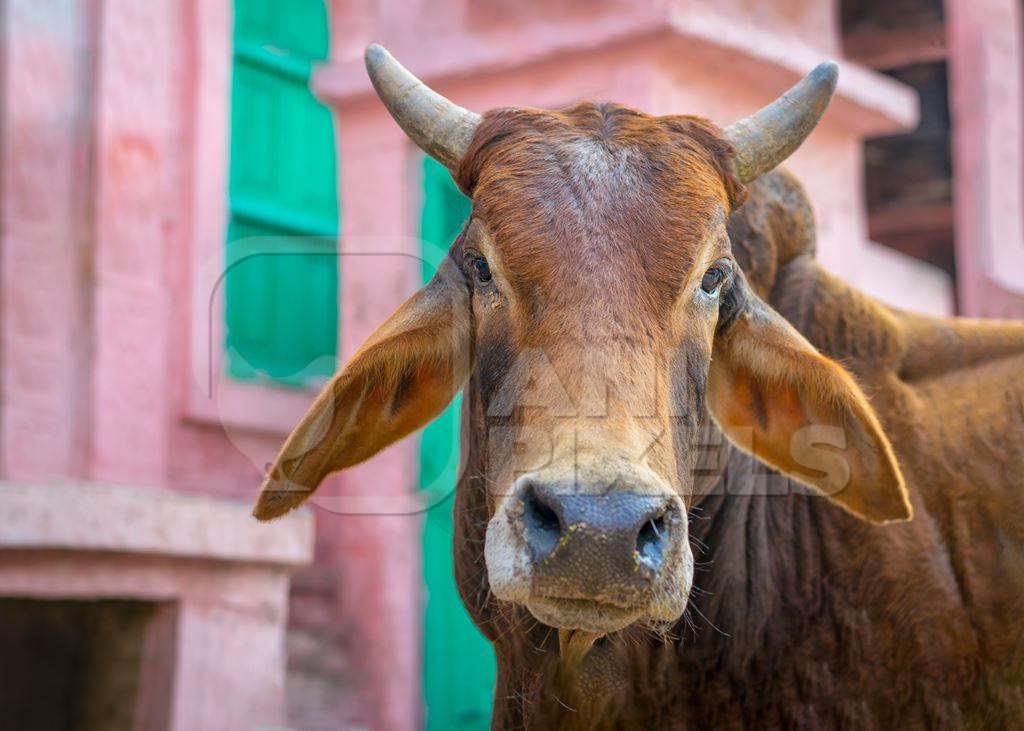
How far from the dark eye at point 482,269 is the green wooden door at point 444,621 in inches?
128

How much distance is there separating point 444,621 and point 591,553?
4.12m

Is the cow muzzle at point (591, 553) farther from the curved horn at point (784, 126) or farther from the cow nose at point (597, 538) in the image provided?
the curved horn at point (784, 126)

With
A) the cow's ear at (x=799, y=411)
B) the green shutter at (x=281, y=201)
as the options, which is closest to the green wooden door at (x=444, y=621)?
the green shutter at (x=281, y=201)

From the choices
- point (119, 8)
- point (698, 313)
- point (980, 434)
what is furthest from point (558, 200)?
point (119, 8)

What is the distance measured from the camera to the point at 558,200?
308 centimetres

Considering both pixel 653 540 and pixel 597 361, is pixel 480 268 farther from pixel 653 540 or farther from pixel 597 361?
pixel 653 540

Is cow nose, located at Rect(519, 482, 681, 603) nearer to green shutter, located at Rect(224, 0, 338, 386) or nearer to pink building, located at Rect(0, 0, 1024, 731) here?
pink building, located at Rect(0, 0, 1024, 731)

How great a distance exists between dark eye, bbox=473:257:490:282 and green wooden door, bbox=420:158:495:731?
3256 millimetres

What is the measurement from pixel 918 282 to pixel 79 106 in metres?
3.83

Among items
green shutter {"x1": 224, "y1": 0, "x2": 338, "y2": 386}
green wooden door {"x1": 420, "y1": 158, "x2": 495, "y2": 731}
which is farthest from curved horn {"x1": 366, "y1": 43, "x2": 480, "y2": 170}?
green shutter {"x1": 224, "y1": 0, "x2": 338, "y2": 386}

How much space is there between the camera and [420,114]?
11.1 ft

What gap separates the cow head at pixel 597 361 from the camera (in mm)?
2682

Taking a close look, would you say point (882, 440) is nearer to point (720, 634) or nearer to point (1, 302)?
point (720, 634)

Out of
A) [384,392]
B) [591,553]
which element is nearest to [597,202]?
[384,392]
